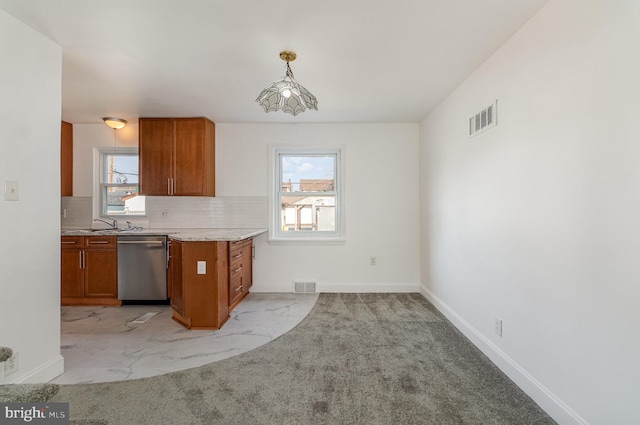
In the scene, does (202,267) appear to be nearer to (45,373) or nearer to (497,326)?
(45,373)

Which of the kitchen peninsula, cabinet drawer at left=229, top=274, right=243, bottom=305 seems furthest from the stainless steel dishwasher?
cabinet drawer at left=229, top=274, right=243, bottom=305

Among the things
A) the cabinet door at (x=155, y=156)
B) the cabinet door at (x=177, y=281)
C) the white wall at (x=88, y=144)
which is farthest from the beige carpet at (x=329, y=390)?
the white wall at (x=88, y=144)

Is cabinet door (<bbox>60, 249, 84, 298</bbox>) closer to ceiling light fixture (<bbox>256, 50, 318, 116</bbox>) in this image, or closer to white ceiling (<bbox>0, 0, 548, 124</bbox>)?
white ceiling (<bbox>0, 0, 548, 124</bbox>)

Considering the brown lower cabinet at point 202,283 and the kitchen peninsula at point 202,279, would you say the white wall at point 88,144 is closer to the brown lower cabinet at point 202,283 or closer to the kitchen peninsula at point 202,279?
the kitchen peninsula at point 202,279

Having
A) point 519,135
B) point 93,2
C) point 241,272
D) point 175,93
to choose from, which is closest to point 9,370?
point 241,272

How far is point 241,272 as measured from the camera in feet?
12.1

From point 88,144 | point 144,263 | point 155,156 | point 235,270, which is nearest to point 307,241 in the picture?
point 235,270

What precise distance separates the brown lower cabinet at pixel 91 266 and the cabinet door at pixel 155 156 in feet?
2.68

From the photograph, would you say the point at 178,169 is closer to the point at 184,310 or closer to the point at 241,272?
the point at 241,272

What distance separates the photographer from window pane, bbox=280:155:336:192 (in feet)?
14.7

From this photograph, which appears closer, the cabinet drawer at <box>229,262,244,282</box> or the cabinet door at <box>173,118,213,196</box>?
the cabinet drawer at <box>229,262,244,282</box>

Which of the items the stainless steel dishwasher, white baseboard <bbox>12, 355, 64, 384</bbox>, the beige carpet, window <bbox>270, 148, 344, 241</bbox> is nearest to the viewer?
the beige carpet

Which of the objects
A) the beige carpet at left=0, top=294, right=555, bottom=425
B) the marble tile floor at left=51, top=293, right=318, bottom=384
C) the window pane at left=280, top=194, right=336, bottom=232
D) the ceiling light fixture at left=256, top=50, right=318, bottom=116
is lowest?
the beige carpet at left=0, top=294, right=555, bottom=425

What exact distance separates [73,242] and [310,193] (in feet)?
10.2
